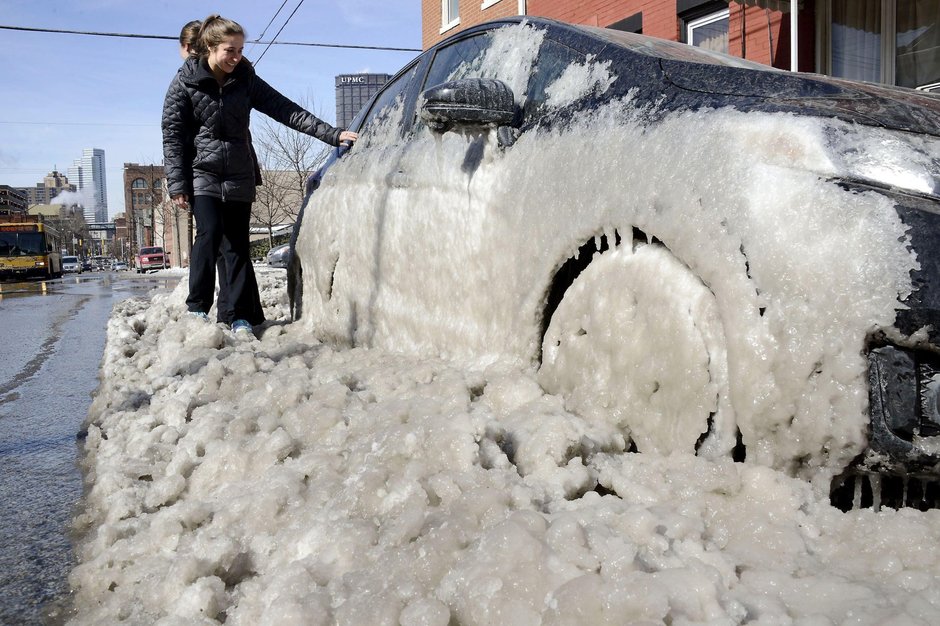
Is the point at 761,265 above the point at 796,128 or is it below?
below

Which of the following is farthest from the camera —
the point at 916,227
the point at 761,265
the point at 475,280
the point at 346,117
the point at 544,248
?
the point at 346,117

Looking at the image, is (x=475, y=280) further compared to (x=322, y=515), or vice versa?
(x=475, y=280)

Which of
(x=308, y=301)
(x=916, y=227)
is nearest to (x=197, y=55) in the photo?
(x=308, y=301)

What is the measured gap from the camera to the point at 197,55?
4.60 meters

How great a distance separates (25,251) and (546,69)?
1527 inches

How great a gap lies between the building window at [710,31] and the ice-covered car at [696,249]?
26.7 ft

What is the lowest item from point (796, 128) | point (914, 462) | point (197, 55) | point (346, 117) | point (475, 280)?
point (914, 462)

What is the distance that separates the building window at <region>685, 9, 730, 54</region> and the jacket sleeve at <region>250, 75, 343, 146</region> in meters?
6.96

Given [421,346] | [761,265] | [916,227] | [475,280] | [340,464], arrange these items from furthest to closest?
[421,346]
[475,280]
[340,464]
[761,265]
[916,227]

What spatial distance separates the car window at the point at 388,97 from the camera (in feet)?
13.8

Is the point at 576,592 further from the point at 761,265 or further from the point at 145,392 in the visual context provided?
the point at 145,392

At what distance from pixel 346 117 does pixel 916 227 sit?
59623 millimetres

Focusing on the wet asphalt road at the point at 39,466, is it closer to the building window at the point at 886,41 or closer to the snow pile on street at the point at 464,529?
the snow pile on street at the point at 464,529

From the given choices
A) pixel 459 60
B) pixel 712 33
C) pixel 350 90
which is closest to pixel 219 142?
pixel 459 60
